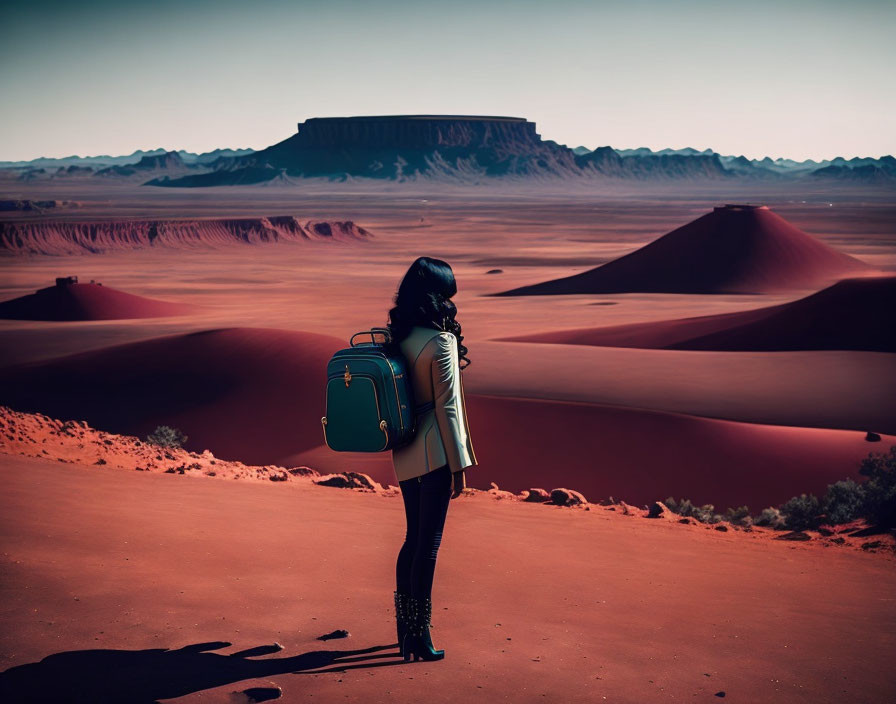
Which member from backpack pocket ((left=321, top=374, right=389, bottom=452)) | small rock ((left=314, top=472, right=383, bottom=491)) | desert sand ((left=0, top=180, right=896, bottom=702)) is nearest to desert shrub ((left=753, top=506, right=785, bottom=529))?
desert sand ((left=0, top=180, right=896, bottom=702))

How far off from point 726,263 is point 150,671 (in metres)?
56.2

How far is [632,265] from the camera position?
61.6 meters

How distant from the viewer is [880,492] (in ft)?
39.4

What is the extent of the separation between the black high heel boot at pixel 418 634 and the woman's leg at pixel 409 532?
0.37 feet

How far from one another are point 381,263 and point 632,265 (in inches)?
1224

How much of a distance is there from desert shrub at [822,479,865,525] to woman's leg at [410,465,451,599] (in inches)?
292

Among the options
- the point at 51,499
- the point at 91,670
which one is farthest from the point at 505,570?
the point at 51,499

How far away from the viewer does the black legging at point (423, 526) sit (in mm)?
5160

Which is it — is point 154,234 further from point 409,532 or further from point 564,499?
point 409,532

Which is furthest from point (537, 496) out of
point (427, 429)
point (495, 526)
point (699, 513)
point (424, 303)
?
point (424, 303)

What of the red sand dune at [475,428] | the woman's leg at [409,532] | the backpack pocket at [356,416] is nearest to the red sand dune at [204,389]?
the red sand dune at [475,428]

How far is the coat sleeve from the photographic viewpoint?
16.5 feet

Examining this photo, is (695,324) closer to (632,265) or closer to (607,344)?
(607,344)

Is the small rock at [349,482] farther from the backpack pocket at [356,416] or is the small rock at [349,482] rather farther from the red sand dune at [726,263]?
the red sand dune at [726,263]
